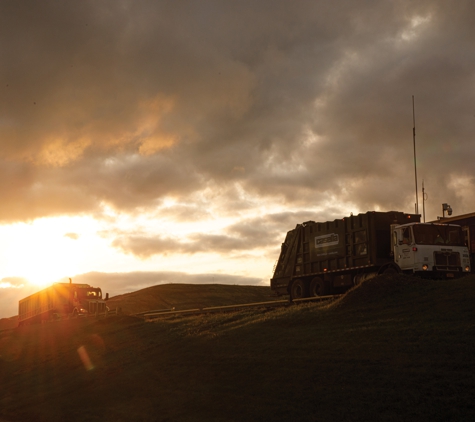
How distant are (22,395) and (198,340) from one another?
7639 mm

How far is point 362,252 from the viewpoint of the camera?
95.9 ft

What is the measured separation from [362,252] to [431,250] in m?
3.80

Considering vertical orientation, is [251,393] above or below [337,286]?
below

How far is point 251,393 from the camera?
51.0ft

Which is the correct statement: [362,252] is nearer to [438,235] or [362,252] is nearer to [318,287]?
[318,287]

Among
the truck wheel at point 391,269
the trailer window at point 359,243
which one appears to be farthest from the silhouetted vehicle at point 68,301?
Result: the truck wheel at point 391,269

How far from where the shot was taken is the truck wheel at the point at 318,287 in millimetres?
30953

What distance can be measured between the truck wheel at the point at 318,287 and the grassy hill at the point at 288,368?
16.6ft

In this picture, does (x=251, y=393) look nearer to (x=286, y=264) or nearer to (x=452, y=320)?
(x=452, y=320)

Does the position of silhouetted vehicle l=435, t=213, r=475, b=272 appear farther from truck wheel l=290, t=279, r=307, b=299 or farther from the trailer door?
truck wheel l=290, t=279, r=307, b=299

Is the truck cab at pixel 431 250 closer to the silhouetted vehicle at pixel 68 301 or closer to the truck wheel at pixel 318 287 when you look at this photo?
the truck wheel at pixel 318 287

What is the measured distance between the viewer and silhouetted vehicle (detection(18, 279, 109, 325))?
4869cm

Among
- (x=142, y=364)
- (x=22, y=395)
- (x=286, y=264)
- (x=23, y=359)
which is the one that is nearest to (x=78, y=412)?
(x=142, y=364)

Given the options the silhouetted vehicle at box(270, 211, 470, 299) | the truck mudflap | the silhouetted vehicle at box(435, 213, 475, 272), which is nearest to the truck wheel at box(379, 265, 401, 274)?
the silhouetted vehicle at box(270, 211, 470, 299)
